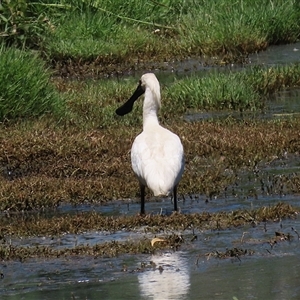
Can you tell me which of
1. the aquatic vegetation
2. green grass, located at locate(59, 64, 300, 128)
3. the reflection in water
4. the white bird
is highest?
green grass, located at locate(59, 64, 300, 128)

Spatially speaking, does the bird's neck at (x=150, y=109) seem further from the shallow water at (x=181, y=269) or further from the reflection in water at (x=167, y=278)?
the reflection in water at (x=167, y=278)

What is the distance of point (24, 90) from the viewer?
43.7 ft

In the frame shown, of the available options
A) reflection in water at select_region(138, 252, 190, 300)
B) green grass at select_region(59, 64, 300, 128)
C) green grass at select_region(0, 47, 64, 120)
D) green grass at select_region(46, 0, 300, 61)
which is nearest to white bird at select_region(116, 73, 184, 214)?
reflection in water at select_region(138, 252, 190, 300)

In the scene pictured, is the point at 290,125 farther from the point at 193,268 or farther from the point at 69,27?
the point at 69,27

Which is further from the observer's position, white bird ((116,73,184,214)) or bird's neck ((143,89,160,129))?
bird's neck ((143,89,160,129))

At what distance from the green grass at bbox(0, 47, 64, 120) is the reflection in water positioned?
5705mm

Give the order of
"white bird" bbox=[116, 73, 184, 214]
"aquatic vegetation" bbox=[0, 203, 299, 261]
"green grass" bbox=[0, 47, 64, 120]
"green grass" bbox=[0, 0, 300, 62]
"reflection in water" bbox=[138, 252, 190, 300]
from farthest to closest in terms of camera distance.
→ "green grass" bbox=[0, 0, 300, 62] < "green grass" bbox=[0, 47, 64, 120] < "white bird" bbox=[116, 73, 184, 214] < "aquatic vegetation" bbox=[0, 203, 299, 261] < "reflection in water" bbox=[138, 252, 190, 300]

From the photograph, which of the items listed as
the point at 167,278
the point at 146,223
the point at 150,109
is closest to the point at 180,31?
the point at 150,109

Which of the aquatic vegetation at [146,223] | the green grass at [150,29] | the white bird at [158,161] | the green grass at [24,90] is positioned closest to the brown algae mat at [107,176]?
the aquatic vegetation at [146,223]

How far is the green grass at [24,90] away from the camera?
517 inches

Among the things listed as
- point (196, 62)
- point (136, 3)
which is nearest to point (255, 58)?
point (196, 62)

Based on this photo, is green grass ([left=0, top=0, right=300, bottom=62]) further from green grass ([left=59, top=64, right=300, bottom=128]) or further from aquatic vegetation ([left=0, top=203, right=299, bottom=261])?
aquatic vegetation ([left=0, top=203, right=299, bottom=261])

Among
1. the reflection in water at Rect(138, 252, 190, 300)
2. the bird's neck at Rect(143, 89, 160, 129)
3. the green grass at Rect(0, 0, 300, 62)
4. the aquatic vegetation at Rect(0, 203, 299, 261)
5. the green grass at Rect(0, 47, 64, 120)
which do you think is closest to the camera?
the reflection in water at Rect(138, 252, 190, 300)

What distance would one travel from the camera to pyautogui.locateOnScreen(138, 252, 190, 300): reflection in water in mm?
6652
